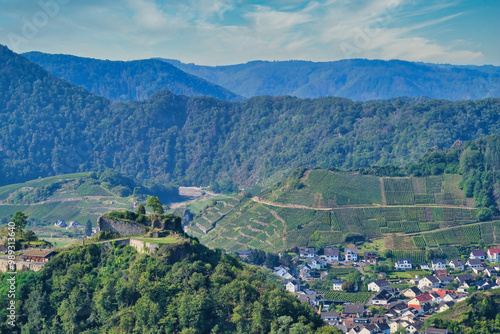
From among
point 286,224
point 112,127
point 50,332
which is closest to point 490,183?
point 286,224

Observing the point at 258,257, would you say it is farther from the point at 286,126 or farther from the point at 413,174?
the point at 286,126

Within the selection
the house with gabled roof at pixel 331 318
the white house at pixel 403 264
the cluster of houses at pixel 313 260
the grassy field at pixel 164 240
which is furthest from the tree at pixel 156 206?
the white house at pixel 403 264

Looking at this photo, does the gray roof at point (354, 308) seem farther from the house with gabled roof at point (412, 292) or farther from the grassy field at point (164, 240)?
the grassy field at point (164, 240)

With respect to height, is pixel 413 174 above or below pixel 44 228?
above

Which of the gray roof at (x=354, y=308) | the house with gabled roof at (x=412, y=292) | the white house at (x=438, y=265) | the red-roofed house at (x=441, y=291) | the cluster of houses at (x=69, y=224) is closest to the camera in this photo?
the gray roof at (x=354, y=308)

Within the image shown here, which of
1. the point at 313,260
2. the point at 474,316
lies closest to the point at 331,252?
the point at 313,260

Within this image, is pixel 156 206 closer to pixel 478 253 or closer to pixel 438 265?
pixel 438 265
